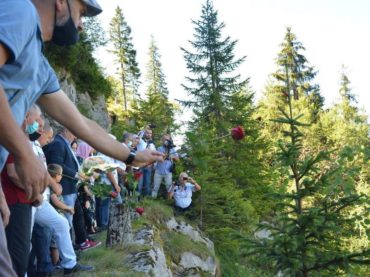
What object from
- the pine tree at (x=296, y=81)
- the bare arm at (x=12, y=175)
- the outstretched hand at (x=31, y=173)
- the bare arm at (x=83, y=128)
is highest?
the pine tree at (x=296, y=81)

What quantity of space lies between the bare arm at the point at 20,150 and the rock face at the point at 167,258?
522cm

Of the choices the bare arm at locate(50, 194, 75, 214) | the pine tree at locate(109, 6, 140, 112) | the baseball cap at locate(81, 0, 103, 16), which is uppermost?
the pine tree at locate(109, 6, 140, 112)

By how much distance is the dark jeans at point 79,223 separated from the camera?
6750 mm

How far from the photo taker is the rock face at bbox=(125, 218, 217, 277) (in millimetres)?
6984

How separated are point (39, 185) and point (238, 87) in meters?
24.6

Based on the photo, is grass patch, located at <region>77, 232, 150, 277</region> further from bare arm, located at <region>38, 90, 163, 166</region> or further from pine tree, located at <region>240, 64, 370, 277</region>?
bare arm, located at <region>38, 90, 163, 166</region>

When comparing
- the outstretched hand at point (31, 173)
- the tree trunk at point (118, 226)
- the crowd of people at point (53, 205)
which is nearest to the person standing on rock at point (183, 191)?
the crowd of people at point (53, 205)

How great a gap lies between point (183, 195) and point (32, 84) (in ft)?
39.1

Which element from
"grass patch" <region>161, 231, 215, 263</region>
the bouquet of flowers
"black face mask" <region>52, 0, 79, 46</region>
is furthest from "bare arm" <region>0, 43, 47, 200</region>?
"grass patch" <region>161, 231, 215, 263</region>

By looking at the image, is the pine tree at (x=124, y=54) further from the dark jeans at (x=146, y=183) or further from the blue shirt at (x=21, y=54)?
the blue shirt at (x=21, y=54)

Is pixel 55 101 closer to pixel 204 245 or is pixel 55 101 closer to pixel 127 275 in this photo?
pixel 127 275

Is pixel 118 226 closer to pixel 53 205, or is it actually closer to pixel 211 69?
pixel 53 205

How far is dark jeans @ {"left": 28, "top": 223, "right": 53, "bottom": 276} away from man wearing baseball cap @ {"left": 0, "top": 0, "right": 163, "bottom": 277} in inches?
137

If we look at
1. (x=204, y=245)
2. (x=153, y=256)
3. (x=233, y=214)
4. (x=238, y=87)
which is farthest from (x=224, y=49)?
(x=153, y=256)
